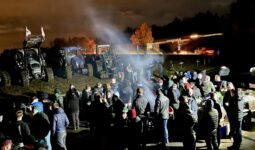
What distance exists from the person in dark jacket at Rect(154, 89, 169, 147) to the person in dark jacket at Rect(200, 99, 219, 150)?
1647 millimetres

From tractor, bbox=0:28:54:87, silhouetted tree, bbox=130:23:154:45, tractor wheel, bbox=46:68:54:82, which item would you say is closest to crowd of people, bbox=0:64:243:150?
tractor wheel, bbox=46:68:54:82

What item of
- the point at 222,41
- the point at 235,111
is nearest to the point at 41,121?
the point at 235,111

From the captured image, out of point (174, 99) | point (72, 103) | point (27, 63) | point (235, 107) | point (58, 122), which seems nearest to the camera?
point (58, 122)

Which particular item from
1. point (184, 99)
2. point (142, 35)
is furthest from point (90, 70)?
point (142, 35)

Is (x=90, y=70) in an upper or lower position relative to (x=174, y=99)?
upper

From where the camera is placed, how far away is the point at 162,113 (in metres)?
11.8

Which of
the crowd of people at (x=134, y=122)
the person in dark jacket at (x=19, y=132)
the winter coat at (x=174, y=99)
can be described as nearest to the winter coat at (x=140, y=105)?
the crowd of people at (x=134, y=122)

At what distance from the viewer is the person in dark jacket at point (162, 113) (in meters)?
11.7

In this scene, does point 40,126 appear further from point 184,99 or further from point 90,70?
point 90,70

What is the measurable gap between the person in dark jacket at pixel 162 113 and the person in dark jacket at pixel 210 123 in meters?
1.65

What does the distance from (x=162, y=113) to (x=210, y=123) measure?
6.44 ft

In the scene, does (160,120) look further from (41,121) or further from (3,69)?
(3,69)

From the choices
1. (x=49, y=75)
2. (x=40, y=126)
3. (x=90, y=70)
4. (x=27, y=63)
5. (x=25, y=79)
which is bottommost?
(x=40, y=126)

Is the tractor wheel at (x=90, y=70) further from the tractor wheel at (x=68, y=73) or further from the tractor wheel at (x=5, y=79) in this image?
the tractor wheel at (x=5, y=79)
